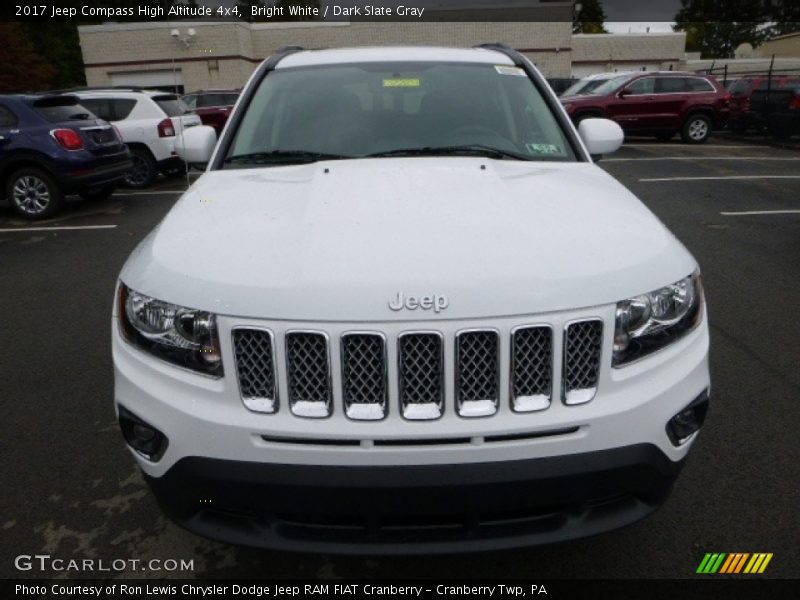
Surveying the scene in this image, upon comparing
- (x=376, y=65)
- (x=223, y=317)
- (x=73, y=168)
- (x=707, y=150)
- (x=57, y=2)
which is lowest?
(x=707, y=150)

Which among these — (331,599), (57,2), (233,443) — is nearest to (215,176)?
(233,443)

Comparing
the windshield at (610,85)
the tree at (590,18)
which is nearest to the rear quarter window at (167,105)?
the windshield at (610,85)

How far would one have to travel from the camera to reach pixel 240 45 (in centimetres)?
3466

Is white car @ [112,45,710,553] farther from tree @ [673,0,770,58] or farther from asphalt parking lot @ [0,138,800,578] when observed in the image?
tree @ [673,0,770,58]

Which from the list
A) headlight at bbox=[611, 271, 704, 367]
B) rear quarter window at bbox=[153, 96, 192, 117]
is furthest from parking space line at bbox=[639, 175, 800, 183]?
headlight at bbox=[611, 271, 704, 367]

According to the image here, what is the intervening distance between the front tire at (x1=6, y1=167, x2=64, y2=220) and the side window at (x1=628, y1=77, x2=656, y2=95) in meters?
13.8

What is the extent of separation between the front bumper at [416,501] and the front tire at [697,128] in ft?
57.6

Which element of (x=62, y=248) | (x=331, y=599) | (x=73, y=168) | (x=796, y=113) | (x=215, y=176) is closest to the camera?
(x=331, y=599)

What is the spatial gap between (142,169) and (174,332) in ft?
35.7

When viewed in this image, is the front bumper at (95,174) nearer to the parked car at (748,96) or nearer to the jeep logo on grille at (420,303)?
the jeep logo on grille at (420,303)

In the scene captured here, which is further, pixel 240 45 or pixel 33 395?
pixel 240 45

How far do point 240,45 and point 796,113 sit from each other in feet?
88.2

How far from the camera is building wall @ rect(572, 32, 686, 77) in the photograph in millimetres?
45031

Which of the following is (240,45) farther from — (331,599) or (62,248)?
(331,599)
